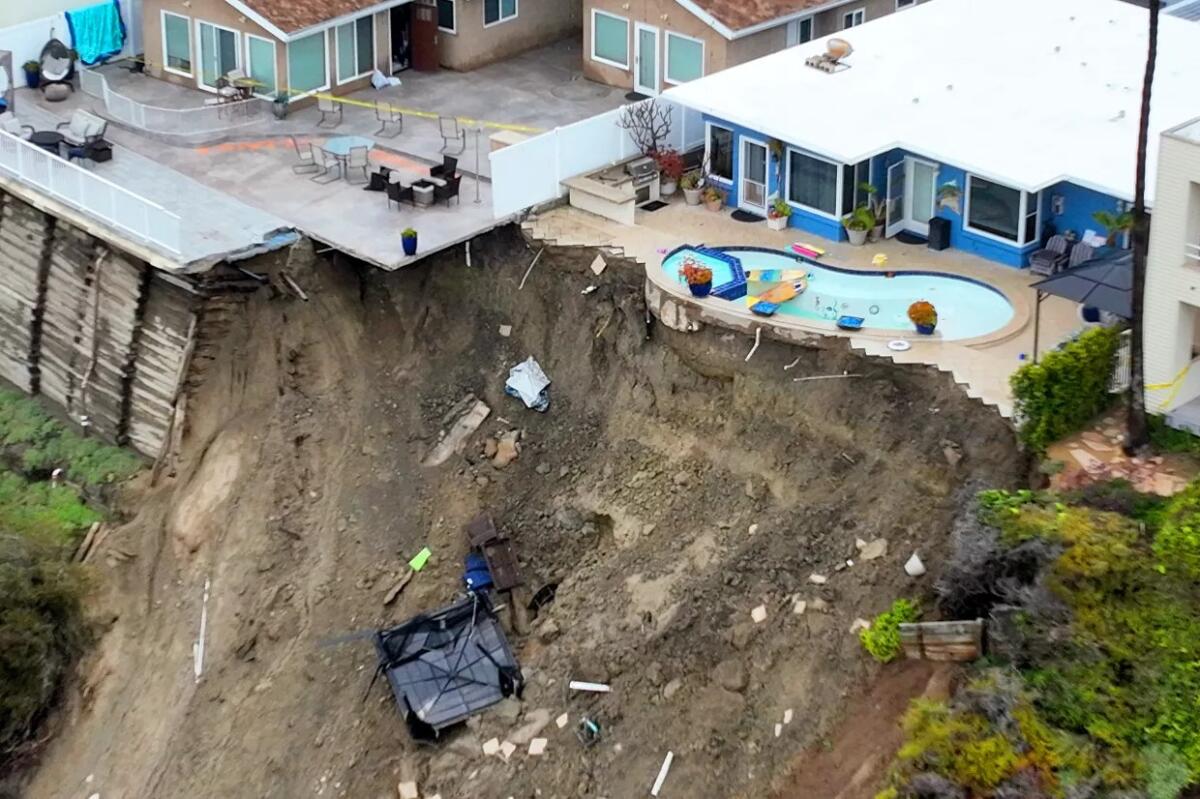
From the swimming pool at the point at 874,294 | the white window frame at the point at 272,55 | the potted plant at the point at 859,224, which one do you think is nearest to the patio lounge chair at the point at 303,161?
the white window frame at the point at 272,55

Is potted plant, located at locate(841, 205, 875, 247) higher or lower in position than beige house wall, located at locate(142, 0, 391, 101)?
lower

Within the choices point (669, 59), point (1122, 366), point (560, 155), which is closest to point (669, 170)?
point (560, 155)

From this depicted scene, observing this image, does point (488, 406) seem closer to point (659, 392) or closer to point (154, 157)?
point (659, 392)

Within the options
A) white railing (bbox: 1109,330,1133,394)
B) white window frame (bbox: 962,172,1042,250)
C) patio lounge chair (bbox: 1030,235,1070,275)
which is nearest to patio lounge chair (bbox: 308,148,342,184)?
white window frame (bbox: 962,172,1042,250)

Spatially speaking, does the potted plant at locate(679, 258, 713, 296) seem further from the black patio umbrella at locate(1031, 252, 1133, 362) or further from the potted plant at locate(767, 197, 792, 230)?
the black patio umbrella at locate(1031, 252, 1133, 362)

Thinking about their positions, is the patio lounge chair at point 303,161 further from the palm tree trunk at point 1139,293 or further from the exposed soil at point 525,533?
the palm tree trunk at point 1139,293

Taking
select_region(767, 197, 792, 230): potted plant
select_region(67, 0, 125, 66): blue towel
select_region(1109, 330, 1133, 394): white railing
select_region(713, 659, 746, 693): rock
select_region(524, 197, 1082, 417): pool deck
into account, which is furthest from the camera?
select_region(67, 0, 125, 66): blue towel

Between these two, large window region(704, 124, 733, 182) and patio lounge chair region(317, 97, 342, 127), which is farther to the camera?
patio lounge chair region(317, 97, 342, 127)
